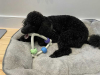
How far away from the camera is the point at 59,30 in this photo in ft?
4.31

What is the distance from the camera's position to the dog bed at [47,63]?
895 mm

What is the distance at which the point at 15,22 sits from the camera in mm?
1702

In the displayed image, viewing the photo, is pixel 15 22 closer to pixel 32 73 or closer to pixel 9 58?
pixel 9 58

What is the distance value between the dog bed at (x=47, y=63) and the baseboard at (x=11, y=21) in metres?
0.61

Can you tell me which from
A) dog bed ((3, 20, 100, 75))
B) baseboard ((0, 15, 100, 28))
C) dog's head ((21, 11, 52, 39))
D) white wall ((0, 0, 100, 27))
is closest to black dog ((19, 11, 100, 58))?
dog's head ((21, 11, 52, 39))

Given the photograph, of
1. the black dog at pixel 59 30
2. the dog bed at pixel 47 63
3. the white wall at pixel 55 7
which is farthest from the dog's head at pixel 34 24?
the white wall at pixel 55 7

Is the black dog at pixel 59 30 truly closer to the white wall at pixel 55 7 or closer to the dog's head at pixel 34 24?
the dog's head at pixel 34 24

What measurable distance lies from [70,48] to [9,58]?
57cm

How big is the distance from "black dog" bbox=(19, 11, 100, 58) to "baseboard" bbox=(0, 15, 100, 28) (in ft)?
1.62

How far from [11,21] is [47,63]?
39.1 inches

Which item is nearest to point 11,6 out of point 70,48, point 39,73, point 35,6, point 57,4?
point 35,6

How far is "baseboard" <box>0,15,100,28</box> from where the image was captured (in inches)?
65.5

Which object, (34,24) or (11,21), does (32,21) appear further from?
(11,21)

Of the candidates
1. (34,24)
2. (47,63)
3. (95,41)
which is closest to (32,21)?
(34,24)
